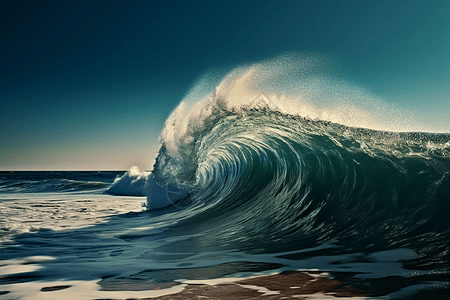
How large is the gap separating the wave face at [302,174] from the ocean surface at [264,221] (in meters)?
0.03

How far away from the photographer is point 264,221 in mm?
6016

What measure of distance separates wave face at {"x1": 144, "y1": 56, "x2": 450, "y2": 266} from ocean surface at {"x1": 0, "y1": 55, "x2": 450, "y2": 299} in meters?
0.03

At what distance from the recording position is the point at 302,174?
7.68 metres

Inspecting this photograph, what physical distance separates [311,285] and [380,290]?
1.68 feet

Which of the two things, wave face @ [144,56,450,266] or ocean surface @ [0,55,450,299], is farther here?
wave face @ [144,56,450,266]

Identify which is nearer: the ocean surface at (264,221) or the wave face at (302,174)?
the ocean surface at (264,221)

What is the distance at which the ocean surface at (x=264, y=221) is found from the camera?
2971mm

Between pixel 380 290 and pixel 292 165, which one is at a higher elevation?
pixel 292 165

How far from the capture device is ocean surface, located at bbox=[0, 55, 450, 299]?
2.97 meters

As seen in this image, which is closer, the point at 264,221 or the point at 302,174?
the point at 264,221

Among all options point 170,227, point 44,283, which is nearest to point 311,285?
point 44,283

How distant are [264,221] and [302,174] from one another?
83.3 inches

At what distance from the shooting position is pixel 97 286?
2.79m

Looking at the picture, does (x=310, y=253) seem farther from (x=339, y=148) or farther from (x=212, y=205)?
(x=212, y=205)
